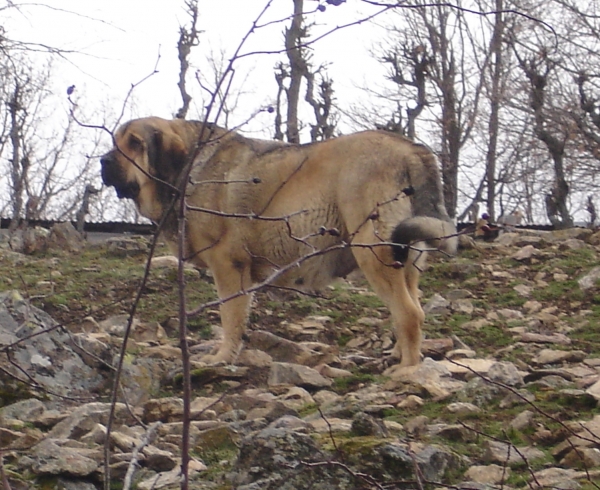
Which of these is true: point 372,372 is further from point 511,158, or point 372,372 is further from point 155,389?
point 511,158

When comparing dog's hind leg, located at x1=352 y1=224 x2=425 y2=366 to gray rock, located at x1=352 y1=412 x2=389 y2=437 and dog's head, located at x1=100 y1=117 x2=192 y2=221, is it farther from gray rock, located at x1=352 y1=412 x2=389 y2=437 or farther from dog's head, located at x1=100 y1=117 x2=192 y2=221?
gray rock, located at x1=352 y1=412 x2=389 y2=437

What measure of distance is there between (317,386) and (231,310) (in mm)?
1230

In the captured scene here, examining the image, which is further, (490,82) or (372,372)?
(490,82)

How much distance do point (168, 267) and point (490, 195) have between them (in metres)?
12.9

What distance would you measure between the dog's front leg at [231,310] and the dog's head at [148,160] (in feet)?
2.56

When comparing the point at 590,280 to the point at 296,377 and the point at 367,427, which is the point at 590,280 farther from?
the point at 367,427

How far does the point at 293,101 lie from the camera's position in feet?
75.8

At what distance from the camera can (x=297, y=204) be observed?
6328 mm

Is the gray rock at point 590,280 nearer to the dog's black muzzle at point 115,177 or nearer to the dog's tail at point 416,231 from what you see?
the dog's tail at point 416,231

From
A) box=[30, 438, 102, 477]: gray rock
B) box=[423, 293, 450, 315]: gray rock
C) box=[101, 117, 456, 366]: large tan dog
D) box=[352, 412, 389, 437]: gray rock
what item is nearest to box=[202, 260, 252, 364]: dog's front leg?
box=[101, 117, 456, 366]: large tan dog

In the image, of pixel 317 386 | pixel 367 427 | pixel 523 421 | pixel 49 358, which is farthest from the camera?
pixel 317 386

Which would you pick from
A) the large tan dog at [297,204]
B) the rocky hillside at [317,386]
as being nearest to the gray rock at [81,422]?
the rocky hillside at [317,386]

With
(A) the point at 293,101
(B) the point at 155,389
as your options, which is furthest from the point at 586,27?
(B) the point at 155,389

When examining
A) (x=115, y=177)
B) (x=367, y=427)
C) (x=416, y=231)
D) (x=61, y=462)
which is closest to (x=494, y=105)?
(x=115, y=177)
